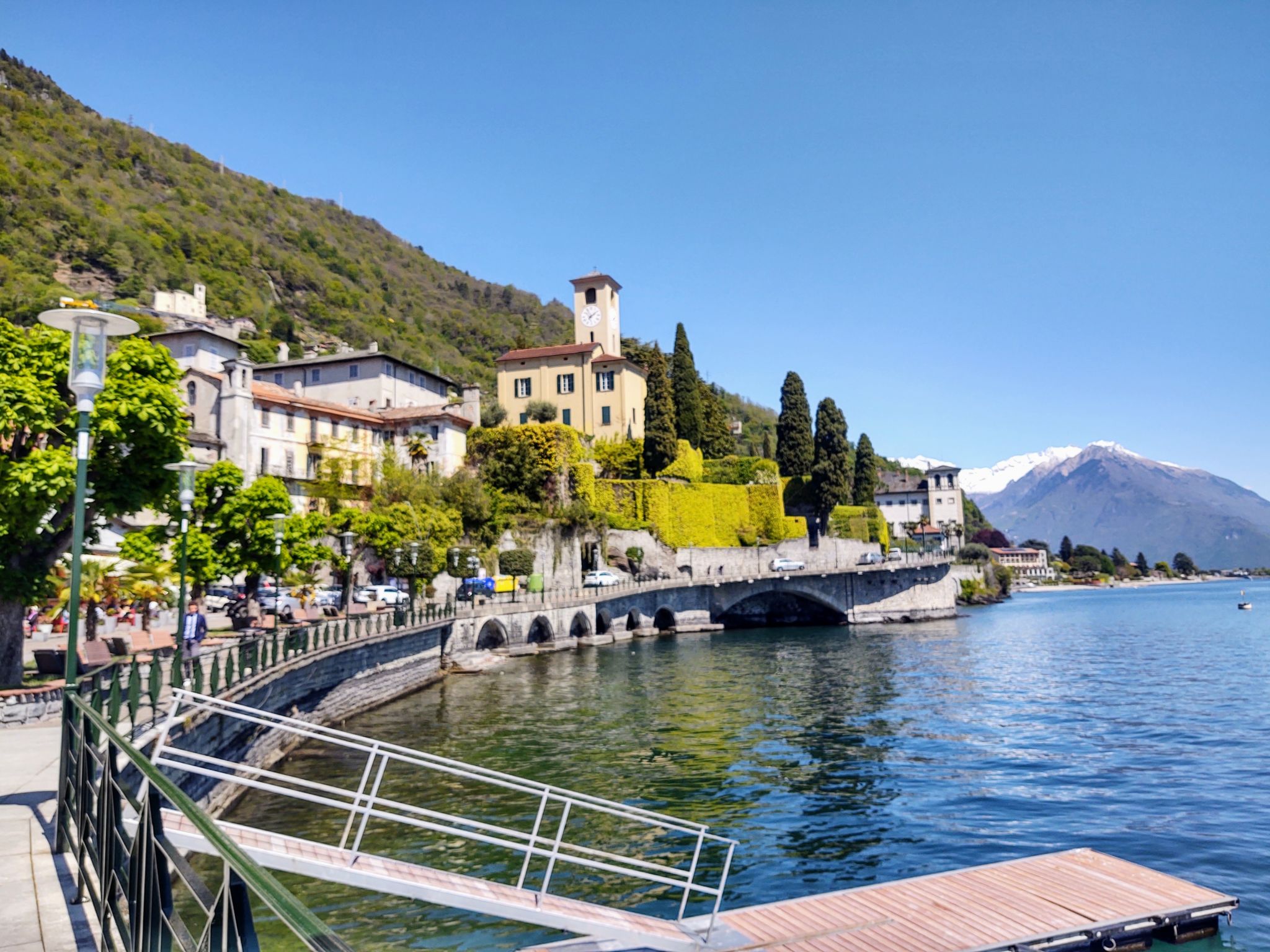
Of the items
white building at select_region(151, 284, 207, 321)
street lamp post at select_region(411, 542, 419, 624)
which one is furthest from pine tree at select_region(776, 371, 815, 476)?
white building at select_region(151, 284, 207, 321)

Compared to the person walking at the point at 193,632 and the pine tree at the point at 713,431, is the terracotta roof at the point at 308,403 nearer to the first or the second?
the pine tree at the point at 713,431

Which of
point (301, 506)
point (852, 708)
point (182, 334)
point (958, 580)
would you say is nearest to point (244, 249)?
point (182, 334)

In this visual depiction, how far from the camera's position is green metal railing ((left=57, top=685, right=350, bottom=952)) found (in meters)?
2.81

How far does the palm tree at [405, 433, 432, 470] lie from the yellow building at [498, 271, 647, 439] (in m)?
11.9

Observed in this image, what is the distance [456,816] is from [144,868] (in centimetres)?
1256

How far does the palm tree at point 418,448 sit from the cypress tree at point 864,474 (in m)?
49.1

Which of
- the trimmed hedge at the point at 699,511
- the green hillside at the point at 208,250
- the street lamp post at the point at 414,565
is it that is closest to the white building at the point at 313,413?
the trimmed hedge at the point at 699,511

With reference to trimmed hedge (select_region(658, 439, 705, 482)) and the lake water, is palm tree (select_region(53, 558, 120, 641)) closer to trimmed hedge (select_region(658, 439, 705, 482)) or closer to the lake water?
the lake water

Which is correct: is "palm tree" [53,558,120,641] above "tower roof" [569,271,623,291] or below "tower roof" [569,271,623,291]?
below

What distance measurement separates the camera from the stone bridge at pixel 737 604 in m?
53.3

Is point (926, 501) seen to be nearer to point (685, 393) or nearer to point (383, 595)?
point (685, 393)

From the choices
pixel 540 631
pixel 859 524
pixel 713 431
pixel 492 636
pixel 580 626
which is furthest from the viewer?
pixel 713 431

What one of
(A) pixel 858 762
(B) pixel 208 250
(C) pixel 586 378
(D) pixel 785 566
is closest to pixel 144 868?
(A) pixel 858 762

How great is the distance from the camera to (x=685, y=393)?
3091 inches
